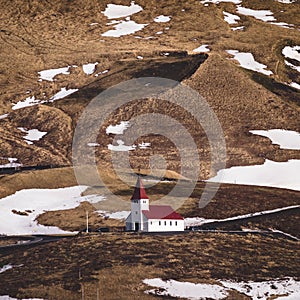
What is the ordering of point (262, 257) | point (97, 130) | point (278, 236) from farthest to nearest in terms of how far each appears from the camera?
point (97, 130) → point (278, 236) → point (262, 257)

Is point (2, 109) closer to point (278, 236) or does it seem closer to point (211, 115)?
point (211, 115)

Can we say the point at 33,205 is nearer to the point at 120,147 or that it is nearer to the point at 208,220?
the point at 208,220

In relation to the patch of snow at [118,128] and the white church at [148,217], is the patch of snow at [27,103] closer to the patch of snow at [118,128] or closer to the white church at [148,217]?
the patch of snow at [118,128]

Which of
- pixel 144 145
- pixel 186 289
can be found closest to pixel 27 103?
pixel 144 145

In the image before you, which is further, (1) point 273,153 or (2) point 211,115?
(2) point 211,115

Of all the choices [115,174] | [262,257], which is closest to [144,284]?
[262,257]
